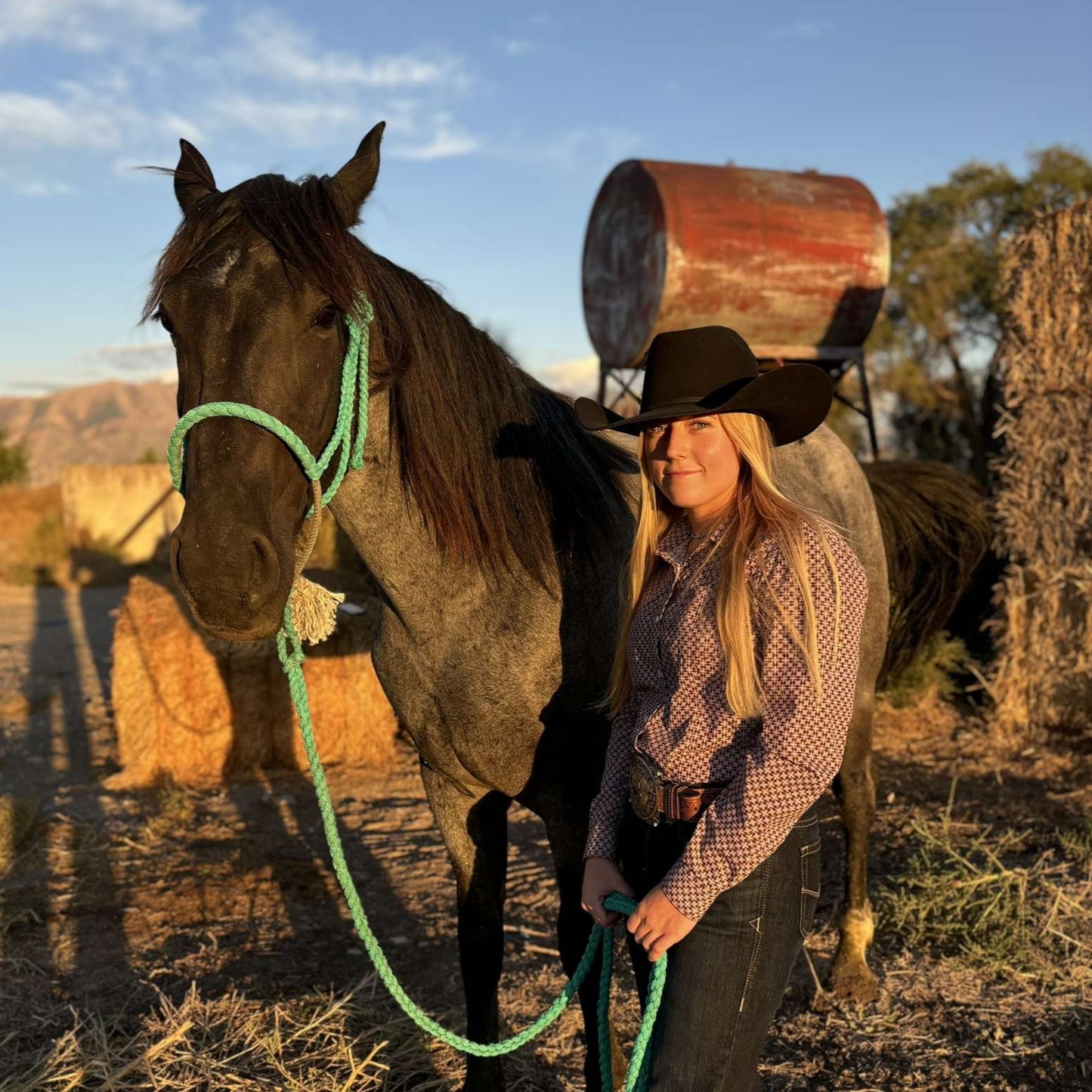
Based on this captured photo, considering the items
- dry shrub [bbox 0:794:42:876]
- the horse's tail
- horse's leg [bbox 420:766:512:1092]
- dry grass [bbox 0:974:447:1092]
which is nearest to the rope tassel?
horse's leg [bbox 420:766:512:1092]

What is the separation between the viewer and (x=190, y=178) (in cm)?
226

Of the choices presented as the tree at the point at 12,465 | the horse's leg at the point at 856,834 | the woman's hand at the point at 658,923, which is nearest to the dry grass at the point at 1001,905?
the horse's leg at the point at 856,834

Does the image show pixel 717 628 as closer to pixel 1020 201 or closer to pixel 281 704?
pixel 281 704

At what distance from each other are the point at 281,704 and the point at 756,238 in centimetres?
498

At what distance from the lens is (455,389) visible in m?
2.25

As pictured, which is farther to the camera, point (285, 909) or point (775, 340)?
point (775, 340)

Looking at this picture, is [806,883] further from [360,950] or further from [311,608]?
[360,950]

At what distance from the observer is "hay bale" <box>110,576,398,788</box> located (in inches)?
239

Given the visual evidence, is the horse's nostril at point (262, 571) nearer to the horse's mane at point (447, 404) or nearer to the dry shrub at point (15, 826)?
the horse's mane at point (447, 404)

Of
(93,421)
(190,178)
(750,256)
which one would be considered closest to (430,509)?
(190,178)

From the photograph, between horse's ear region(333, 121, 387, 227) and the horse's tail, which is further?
the horse's tail

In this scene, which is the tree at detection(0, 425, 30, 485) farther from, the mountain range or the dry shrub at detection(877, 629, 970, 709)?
the mountain range

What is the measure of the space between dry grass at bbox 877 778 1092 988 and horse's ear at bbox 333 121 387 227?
3.11 meters

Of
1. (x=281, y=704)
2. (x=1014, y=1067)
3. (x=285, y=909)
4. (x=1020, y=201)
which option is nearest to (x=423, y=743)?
(x=1014, y=1067)
